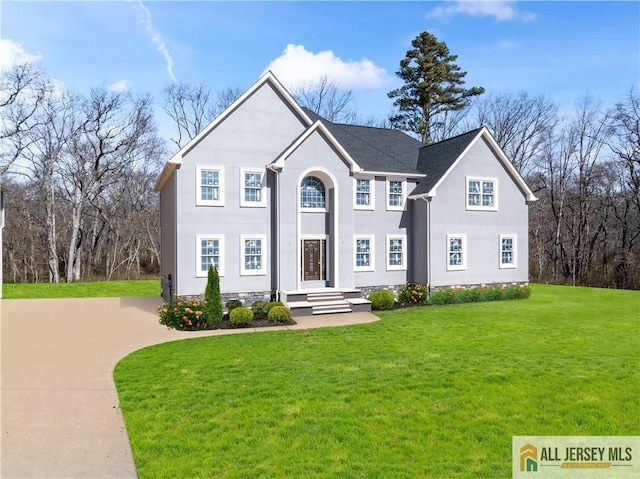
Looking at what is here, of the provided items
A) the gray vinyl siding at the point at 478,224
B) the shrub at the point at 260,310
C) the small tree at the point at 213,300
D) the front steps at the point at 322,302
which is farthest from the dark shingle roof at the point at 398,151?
the small tree at the point at 213,300

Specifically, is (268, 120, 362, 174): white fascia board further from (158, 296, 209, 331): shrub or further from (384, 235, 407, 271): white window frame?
(158, 296, 209, 331): shrub

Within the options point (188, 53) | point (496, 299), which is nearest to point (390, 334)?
point (496, 299)

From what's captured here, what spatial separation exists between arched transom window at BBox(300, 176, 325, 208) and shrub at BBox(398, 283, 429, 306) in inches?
236

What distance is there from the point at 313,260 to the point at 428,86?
28.1 m

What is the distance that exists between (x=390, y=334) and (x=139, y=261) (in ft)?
119

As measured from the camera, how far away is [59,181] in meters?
36.6

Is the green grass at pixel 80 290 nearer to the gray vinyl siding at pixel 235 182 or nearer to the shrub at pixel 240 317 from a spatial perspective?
the gray vinyl siding at pixel 235 182

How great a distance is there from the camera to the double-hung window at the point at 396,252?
21.9 m

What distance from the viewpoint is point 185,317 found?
15.5 meters

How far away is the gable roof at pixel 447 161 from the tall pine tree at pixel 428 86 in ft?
61.1

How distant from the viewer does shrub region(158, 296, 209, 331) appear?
15562mm

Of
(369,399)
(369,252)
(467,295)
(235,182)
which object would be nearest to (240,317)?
(235,182)

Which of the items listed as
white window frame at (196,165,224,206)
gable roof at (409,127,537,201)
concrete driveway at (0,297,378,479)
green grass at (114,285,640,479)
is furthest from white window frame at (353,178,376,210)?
Answer: green grass at (114,285,640,479)

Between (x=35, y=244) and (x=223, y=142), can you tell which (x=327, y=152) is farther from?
(x=35, y=244)
